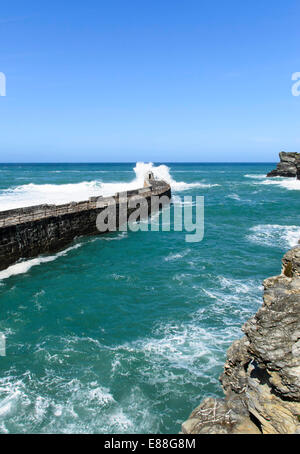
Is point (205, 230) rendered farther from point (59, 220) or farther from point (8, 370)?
point (8, 370)

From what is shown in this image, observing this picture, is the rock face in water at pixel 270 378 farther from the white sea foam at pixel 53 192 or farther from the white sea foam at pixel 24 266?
the white sea foam at pixel 53 192

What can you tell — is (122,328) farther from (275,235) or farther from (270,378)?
(275,235)

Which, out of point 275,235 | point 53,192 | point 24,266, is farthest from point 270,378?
point 53,192

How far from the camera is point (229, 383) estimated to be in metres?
6.57

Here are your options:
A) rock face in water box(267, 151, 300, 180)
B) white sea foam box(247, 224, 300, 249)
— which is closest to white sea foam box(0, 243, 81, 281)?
white sea foam box(247, 224, 300, 249)

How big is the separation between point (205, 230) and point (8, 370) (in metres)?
17.8

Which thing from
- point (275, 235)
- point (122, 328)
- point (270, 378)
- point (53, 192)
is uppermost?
point (53, 192)

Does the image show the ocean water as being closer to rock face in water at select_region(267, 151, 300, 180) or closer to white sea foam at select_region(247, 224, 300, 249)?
white sea foam at select_region(247, 224, 300, 249)

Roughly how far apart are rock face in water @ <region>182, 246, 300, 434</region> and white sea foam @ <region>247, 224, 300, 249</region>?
14.8 meters

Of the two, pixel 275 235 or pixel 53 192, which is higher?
pixel 53 192

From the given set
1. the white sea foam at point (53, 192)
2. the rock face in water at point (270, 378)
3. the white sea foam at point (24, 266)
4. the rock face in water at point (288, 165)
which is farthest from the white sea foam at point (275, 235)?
the rock face in water at point (288, 165)

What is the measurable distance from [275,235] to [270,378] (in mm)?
18874

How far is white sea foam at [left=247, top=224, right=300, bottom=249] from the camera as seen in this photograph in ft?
64.8

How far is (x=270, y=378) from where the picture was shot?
457 centimetres
